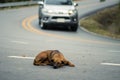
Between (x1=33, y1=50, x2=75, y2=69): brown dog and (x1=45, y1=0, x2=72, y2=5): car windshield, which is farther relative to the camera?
(x1=45, y1=0, x2=72, y2=5): car windshield

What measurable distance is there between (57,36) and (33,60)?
832 cm

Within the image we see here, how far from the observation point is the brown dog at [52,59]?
454 inches

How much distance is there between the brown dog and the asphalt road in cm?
14

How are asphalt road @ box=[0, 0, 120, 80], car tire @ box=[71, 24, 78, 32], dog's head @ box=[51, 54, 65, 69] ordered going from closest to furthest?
1. asphalt road @ box=[0, 0, 120, 80]
2. dog's head @ box=[51, 54, 65, 69]
3. car tire @ box=[71, 24, 78, 32]

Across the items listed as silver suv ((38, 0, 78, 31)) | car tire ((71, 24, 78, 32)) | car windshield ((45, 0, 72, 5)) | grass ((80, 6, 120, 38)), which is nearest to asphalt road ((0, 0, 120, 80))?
car tire ((71, 24, 78, 32))

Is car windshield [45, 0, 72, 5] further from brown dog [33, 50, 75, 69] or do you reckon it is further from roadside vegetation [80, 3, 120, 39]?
brown dog [33, 50, 75, 69]

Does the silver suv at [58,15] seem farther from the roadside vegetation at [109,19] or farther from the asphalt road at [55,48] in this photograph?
the roadside vegetation at [109,19]

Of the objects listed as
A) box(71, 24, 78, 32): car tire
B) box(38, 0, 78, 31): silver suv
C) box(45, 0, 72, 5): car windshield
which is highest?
box(45, 0, 72, 5): car windshield

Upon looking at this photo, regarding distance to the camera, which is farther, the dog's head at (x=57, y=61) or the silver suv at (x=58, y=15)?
the silver suv at (x=58, y=15)

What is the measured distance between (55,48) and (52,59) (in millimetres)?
4879

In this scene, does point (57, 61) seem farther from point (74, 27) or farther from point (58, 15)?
point (74, 27)

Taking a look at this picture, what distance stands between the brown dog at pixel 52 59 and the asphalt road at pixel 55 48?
141 mm

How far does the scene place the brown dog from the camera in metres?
11.5

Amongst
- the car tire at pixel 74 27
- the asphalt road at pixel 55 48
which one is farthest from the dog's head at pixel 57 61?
the car tire at pixel 74 27
